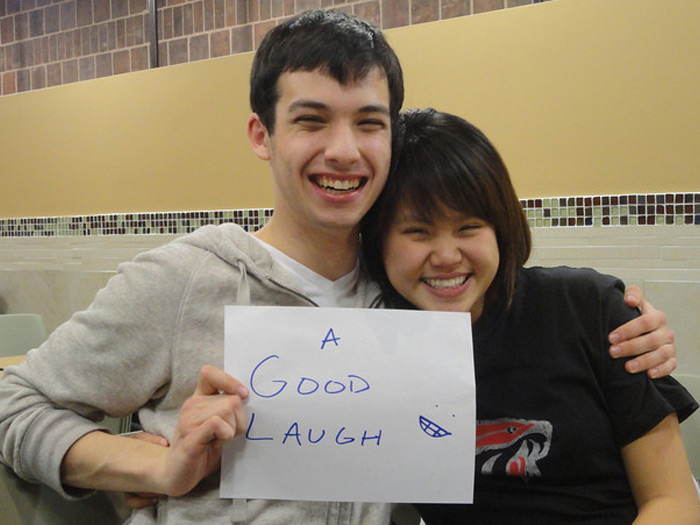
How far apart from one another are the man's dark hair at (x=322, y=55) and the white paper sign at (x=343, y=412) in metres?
0.37

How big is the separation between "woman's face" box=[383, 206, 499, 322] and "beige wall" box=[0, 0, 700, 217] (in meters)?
1.30

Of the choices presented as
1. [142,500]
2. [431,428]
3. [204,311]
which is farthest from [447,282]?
[142,500]

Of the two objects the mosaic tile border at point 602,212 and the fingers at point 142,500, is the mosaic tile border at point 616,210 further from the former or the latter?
the fingers at point 142,500

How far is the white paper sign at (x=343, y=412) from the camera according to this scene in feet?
2.91

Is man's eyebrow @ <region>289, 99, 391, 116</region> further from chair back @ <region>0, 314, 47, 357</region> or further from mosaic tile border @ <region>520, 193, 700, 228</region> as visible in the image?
chair back @ <region>0, 314, 47, 357</region>

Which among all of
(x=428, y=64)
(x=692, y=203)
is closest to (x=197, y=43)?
(x=428, y=64)

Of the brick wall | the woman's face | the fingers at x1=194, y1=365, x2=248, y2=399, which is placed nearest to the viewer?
the fingers at x1=194, y1=365, x2=248, y2=399

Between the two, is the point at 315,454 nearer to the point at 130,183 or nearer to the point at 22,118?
the point at 130,183

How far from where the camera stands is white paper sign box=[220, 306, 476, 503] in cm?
89

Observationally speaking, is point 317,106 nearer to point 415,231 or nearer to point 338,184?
point 338,184

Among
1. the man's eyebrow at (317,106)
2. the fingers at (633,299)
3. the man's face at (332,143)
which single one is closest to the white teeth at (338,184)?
the man's face at (332,143)

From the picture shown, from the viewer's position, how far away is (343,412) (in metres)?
0.90

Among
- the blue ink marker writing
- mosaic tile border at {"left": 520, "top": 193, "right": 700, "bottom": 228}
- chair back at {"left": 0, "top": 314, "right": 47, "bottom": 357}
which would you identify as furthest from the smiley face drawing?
chair back at {"left": 0, "top": 314, "right": 47, "bottom": 357}

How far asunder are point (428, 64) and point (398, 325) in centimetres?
181
